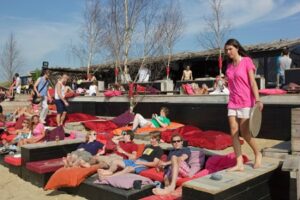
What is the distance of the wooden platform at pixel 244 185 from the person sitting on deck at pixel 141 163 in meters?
1.97

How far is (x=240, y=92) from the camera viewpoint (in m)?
4.90

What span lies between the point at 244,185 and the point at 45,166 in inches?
162

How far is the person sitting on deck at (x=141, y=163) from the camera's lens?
629cm

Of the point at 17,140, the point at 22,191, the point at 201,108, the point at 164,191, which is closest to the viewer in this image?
the point at 164,191

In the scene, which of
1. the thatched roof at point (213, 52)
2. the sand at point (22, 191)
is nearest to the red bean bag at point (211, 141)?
the sand at point (22, 191)

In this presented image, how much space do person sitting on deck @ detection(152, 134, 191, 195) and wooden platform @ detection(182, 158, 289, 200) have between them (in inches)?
40.6

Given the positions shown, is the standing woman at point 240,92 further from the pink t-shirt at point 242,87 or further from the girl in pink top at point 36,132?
the girl in pink top at point 36,132

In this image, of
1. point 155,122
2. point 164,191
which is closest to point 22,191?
point 164,191

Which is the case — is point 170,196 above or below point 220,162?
below

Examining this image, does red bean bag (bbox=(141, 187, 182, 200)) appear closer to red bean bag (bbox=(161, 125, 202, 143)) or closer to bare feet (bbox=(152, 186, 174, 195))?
bare feet (bbox=(152, 186, 174, 195))

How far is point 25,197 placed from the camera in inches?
264

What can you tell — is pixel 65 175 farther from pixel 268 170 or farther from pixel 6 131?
pixel 6 131

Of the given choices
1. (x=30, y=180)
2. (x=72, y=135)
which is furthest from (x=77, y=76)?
(x=30, y=180)

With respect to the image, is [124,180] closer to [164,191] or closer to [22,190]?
[164,191]
